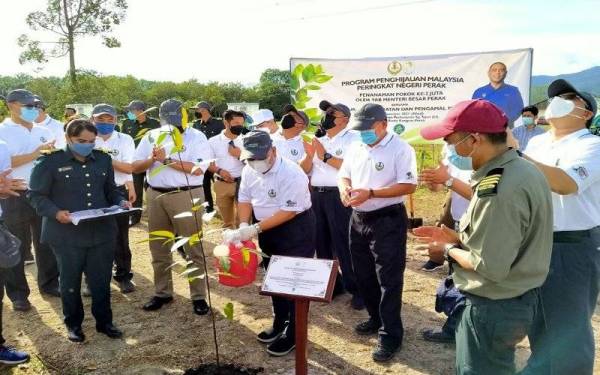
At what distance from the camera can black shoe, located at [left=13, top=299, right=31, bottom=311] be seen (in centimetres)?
480

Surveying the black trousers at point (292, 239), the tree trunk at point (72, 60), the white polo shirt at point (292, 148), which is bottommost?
the black trousers at point (292, 239)

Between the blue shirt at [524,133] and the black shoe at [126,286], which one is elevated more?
the blue shirt at [524,133]

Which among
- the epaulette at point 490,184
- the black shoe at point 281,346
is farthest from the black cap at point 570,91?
the black shoe at point 281,346

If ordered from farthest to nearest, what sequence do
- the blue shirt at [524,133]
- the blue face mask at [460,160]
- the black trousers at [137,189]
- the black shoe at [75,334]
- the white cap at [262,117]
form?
the black trousers at [137,189] → the blue shirt at [524,133] → the white cap at [262,117] → the black shoe at [75,334] → the blue face mask at [460,160]

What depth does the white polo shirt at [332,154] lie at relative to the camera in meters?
4.98

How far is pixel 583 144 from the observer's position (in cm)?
267

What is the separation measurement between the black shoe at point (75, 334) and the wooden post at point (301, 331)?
83.8 inches

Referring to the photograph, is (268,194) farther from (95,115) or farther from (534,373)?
(95,115)

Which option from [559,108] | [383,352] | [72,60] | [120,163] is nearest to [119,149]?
[120,163]

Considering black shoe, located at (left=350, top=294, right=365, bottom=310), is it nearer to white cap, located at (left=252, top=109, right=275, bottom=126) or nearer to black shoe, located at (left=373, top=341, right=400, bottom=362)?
black shoe, located at (left=373, top=341, right=400, bottom=362)

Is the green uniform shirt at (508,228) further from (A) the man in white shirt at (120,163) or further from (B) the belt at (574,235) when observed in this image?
(A) the man in white shirt at (120,163)

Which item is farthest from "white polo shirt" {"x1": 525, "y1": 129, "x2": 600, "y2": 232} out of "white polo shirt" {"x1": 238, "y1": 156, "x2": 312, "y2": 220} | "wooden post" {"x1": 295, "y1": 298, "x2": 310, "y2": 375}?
"white polo shirt" {"x1": 238, "y1": 156, "x2": 312, "y2": 220}

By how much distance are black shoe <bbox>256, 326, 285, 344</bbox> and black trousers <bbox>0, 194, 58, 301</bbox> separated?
8.61ft

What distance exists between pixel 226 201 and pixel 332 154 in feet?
7.75
